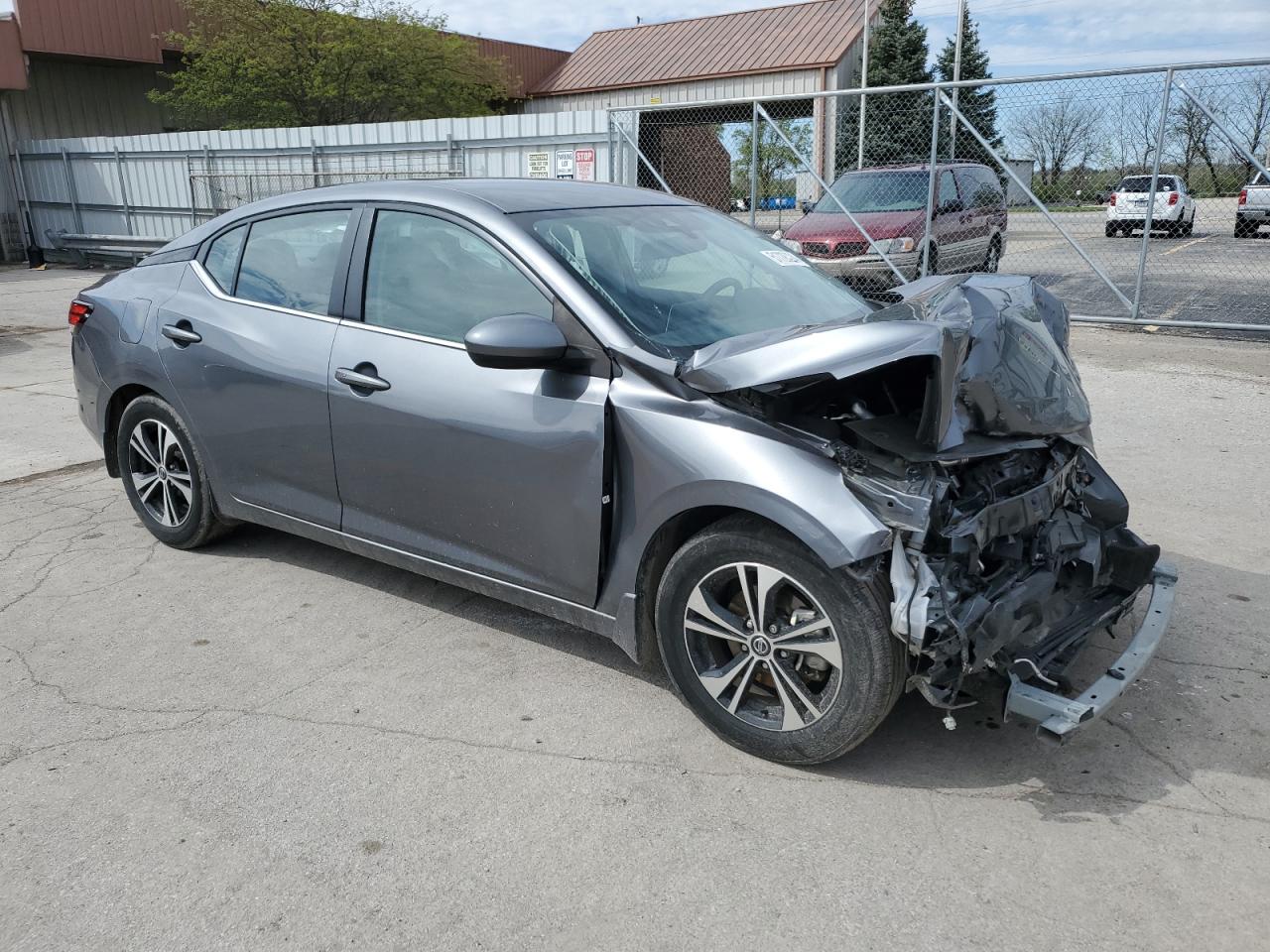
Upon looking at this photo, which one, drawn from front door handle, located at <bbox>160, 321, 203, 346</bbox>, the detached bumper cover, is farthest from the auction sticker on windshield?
front door handle, located at <bbox>160, 321, 203, 346</bbox>

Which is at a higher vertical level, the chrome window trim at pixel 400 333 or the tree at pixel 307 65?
the tree at pixel 307 65

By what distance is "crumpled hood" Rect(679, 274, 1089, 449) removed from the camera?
271cm

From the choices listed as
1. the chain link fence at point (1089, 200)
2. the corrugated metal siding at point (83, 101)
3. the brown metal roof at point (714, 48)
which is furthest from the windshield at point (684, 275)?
the brown metal roof at point (714, 48)

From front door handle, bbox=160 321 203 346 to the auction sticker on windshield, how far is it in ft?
8.02

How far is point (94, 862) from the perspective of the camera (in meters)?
2.69

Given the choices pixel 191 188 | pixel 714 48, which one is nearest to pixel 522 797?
pixel 191 188

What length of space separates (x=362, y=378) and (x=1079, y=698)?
2.62 meters

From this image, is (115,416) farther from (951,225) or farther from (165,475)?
(951,225)

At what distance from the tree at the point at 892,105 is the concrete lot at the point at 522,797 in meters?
15.4

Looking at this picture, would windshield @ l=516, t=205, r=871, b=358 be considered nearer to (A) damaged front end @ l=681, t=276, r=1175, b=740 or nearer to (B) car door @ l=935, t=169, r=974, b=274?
(A) damaged front end @ l=681, t=276, r=1175, b=740

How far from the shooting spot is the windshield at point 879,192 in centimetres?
1233

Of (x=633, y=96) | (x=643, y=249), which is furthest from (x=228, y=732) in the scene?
(x=633, y=96)

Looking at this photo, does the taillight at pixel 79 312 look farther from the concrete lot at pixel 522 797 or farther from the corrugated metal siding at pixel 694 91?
the corrugated metal siding at pixel 694 91

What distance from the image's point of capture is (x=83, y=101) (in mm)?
24406
